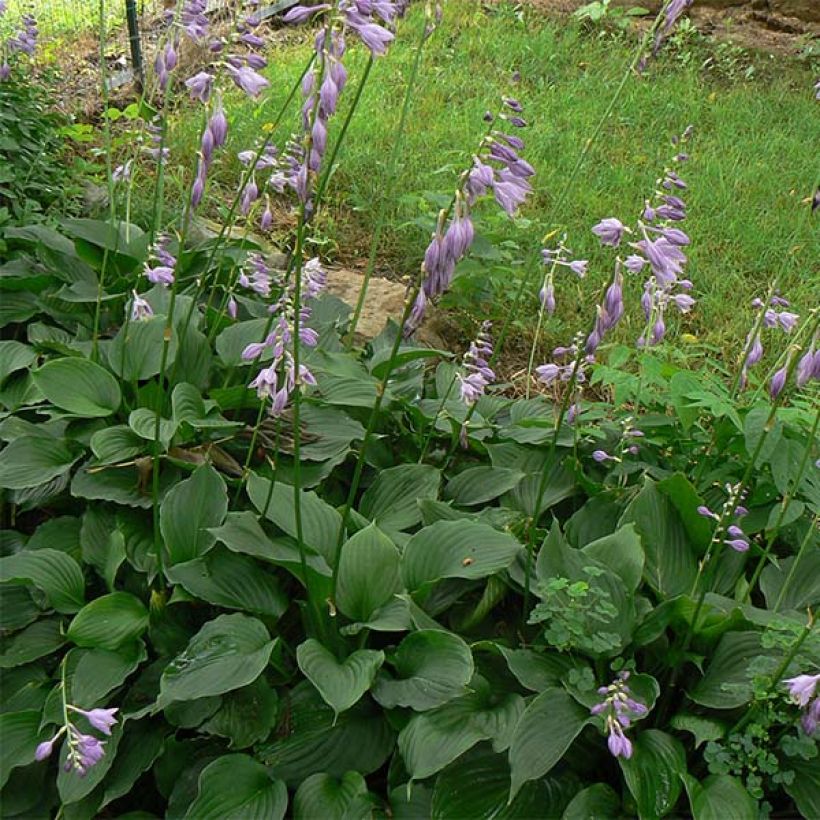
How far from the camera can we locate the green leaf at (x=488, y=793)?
7.22 ft

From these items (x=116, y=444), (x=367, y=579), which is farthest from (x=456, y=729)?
(x=116, y=444)

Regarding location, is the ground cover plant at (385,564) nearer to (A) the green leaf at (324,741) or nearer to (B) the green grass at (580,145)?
(A) the green leaf at (324,741)

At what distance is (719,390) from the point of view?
117 inches

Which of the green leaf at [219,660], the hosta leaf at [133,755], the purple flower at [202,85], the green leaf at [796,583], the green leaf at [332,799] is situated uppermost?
the purple flower at [202,85]

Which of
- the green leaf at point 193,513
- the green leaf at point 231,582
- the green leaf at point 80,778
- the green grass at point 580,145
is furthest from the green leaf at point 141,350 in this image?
the green grass at point 580,145

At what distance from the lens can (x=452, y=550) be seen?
2.61 metres

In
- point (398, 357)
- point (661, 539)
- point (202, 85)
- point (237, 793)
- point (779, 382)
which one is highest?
point (202, 85)

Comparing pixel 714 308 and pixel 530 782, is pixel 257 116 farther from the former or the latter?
pixel 530 782

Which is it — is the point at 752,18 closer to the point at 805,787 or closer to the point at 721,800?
the point at 805,787

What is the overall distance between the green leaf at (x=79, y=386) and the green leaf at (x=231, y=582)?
0.73 meters

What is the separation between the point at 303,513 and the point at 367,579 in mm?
302

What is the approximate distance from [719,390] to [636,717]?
4.10ft

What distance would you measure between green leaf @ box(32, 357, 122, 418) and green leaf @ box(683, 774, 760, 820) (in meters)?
2.12

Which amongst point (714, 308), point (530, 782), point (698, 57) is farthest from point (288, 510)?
point (698, 57)
